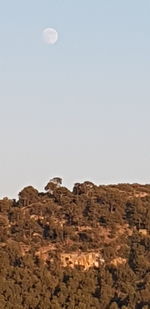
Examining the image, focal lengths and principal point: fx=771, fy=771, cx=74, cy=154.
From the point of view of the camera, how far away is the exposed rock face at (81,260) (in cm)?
7612

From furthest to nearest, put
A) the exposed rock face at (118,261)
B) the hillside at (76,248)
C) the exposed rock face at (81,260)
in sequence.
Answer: the exposed rock face at (118,261)
the exposed rock face at (81,260)
the hillside at (76,248)

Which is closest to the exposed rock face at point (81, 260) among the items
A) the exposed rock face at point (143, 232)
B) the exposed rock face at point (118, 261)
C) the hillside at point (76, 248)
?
the hillside at point (76, 248)

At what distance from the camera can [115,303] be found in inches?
2655

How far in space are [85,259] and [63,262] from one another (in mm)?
2297

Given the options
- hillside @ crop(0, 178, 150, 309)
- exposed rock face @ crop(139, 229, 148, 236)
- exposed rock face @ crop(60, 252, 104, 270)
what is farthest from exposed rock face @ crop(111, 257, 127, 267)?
exposed rock face @ crop(139, 229, 148, 236)

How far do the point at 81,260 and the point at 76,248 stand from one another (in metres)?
2.01

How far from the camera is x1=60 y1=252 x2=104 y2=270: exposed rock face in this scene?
250 feet

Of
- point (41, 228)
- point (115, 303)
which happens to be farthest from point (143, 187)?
point (115, 303)

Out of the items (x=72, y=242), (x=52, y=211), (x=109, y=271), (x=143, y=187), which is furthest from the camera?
(x=143, y=187)

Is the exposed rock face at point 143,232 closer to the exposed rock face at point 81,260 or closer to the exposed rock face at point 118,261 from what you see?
the exposed rock face at point 118,261

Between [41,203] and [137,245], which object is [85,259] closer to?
[137,245]

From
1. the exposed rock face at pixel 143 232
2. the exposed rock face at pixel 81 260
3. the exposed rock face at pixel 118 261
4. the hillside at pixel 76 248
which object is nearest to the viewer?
the hillside at pixel 76 248

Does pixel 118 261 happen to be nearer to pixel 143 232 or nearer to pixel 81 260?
pixel 81 260

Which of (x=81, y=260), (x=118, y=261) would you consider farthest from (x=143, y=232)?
(x=81, y=260)
